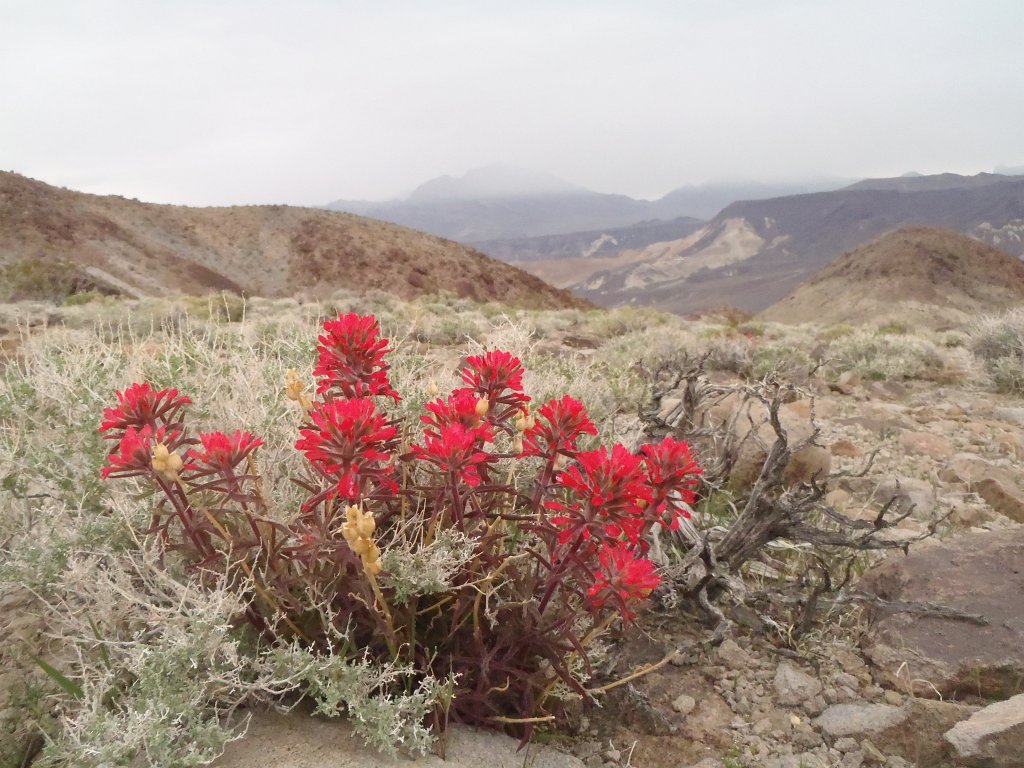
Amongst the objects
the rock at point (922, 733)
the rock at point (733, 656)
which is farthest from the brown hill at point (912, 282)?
the rock at point (922, 733)

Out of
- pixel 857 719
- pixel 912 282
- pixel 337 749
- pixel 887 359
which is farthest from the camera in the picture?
pixel 912 282

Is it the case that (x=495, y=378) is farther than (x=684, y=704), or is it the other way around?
(x=684, y=704)

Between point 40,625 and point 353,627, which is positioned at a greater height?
point 353,627

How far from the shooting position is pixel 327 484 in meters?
1.93

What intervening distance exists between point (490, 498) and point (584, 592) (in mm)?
389

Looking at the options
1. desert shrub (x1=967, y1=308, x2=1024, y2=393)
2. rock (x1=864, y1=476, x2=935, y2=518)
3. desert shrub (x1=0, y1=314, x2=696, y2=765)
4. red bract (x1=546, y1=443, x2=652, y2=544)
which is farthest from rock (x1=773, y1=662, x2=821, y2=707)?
desert shrub (x1=967, y1=308, x2=1024, y2=393)

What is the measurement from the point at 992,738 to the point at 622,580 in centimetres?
118

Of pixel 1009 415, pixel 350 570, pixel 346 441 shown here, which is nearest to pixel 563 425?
pixel 346 441

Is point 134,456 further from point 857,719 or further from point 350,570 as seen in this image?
point 857,719

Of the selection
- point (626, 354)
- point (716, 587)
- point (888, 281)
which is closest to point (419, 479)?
point (716, 587)

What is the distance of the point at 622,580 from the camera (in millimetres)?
1597

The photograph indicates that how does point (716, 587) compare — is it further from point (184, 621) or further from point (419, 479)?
point (184, 621)

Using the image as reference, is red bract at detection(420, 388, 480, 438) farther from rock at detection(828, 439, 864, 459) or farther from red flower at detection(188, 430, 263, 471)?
rock at detection(828, 439, 864, 459)

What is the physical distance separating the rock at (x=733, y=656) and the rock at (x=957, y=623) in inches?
16.6
